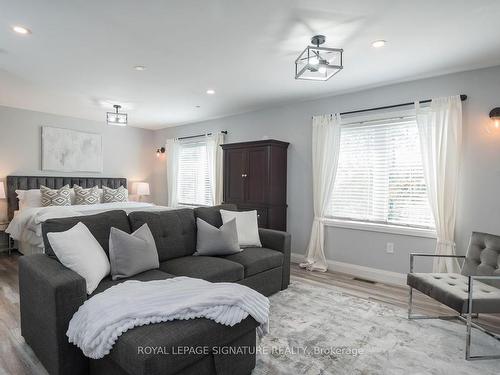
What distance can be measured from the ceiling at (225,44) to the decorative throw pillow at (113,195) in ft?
6.92

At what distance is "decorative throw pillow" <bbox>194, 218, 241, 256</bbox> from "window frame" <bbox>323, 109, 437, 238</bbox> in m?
1.80

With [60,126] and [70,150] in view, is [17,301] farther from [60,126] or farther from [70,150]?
[60,126]

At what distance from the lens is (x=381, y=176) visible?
3.90 metres

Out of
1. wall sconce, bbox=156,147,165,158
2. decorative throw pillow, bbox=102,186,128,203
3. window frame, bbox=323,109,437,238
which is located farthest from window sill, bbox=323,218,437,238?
wall sconce, bbox=156,147,165,158

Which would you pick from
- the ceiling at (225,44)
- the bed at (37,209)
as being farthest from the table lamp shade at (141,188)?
the ceiling at (225,44)

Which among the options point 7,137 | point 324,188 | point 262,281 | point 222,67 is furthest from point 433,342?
point 7,137

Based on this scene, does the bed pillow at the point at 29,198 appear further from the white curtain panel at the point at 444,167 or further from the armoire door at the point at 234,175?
the white curtain panel at the point at 444,167

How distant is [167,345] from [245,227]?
209 cm

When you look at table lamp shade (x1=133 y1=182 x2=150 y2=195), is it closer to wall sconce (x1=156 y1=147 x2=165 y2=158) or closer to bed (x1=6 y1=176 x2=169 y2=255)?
bed (x1=6 y1=176 x2=169 y2=255)

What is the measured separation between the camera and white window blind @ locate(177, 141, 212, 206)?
20.3 feet

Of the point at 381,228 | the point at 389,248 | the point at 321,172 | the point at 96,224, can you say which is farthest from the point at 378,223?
the point at 96,224

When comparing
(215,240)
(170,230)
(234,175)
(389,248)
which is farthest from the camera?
(234,175)

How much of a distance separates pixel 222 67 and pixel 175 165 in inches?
148

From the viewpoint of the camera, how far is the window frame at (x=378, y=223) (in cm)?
358
